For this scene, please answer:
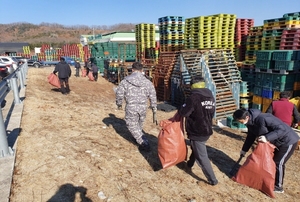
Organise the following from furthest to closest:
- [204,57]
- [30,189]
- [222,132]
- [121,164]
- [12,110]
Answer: [204,57] → [222,132] → [12,110] → [121,164] → [30,189]

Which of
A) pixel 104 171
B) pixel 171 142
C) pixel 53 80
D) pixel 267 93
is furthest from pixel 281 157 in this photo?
pixel 53 80

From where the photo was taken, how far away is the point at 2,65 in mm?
17000

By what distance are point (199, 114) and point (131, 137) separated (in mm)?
2480

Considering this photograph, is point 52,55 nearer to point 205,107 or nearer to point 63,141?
point 63,141

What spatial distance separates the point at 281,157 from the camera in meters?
3.58

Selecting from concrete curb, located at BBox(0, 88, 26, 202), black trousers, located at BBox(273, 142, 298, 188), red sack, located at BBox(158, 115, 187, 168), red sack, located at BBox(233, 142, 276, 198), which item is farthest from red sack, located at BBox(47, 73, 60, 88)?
black trousers, located at BBox(273, 142, 298, 188)

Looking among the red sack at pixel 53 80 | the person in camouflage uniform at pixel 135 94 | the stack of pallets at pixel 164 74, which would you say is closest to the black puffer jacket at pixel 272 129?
the person in camouflage uniform at pixel 135 94

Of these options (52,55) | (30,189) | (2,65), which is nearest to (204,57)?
(30,189)

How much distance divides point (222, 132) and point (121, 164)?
4199 millimetres

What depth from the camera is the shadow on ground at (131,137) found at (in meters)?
4.31

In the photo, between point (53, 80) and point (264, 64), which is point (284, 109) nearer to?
point (264, 64)

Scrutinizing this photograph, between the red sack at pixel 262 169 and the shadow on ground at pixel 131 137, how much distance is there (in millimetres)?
1443

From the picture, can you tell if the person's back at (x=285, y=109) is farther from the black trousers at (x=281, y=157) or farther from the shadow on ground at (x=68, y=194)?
the shadow on ground at (x=68, y=194)

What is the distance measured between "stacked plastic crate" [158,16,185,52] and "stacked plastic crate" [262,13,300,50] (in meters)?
4.75
